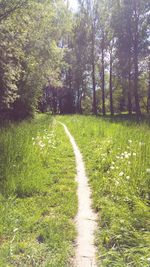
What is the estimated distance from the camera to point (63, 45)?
170 feet

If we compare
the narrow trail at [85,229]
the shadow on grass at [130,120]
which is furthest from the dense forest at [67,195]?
the shadow on grass at [130,120]

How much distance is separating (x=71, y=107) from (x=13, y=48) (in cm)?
4036

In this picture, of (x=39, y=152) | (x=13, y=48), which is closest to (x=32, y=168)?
(x=39, y=152)

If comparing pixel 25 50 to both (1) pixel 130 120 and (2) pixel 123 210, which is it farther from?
(2) pixel 123 210

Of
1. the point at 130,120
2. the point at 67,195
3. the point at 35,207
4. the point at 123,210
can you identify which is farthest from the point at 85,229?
the point at 130,120

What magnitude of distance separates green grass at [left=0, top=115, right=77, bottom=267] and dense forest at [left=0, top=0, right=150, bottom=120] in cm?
793

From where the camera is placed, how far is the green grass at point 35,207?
4.15 meters

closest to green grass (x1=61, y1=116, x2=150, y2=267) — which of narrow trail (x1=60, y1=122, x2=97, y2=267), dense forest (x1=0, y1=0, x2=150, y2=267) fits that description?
dense forest (x1=0, y1=0, x2=150, y2=267)

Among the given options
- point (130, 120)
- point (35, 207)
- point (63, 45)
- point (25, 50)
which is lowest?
point (35, 207)

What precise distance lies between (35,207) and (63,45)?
1935 inches

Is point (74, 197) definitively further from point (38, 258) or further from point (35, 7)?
point (35, 7)

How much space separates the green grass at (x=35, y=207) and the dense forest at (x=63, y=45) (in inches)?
312

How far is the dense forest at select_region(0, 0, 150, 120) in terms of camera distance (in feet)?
52.9

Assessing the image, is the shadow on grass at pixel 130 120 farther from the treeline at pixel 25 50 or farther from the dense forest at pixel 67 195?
the treeline at pixel 25 50
